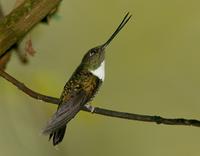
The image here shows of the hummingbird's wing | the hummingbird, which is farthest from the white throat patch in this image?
the hummingbird's wing

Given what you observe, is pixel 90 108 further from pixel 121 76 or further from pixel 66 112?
pixel 121 76

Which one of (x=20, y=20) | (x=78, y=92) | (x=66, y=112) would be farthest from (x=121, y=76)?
(x=66, y=112)

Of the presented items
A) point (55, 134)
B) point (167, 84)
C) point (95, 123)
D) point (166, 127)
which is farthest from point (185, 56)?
point (55, 134)

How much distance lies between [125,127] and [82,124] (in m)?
0.22

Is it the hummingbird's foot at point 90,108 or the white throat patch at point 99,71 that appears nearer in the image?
the hummingbird's foot at point 90,108

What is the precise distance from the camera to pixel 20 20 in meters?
2.25

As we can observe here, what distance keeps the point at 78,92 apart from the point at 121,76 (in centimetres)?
90

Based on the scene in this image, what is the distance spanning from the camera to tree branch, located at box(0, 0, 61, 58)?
224 centimetres

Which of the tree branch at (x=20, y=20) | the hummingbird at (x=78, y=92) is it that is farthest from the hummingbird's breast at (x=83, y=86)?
the tree branch at (x=20, y=20)

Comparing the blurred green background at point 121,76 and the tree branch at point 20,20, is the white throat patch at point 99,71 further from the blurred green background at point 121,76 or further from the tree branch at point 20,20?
the blurred green background at point 121,76

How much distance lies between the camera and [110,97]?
2.60 meters

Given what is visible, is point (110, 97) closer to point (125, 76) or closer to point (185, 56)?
point (125, 76)

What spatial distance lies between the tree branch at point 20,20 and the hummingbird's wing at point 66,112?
2.25 ft

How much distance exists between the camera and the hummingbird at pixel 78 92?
1.56 meters
